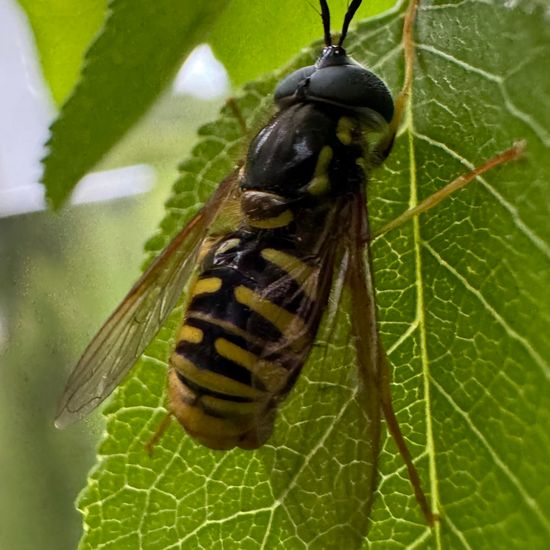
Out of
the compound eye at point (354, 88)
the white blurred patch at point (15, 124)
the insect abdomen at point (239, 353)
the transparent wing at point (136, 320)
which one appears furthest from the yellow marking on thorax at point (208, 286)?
the white blurred patch at point (15, 124)

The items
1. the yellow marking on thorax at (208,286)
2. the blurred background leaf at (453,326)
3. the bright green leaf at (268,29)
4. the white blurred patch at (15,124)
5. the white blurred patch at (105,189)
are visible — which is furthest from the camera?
the white blurred patch at (105,189)

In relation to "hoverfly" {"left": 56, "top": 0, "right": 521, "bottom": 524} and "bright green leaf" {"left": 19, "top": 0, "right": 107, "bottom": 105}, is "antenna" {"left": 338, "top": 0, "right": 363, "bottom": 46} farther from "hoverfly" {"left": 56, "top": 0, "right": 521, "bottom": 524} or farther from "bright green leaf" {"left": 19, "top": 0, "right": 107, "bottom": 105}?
"bright green leaf" {"left": 19, "top": 0, "right": 107, "bottom": 105}

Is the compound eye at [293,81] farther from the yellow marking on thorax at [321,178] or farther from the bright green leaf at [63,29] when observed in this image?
the bright green leaf at [63,29]

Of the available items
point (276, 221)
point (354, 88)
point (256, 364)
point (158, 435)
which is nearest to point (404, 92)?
point (354, 88)

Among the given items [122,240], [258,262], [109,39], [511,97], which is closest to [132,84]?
[109,39]

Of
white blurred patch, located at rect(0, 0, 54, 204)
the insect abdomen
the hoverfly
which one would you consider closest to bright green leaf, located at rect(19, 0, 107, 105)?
the hoverfly

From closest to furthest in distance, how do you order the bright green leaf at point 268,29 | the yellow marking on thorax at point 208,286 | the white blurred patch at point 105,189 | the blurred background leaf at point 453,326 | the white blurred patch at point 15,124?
the blurred background leaf at point 453,326 → the yellow marking on thorax at point 208,286 → the bright green leaf at point 268,29 → the white blurred patch at point 15,124 → the white blurred patch at point 105,189

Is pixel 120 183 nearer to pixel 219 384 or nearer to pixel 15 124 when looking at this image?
pixel 15 124

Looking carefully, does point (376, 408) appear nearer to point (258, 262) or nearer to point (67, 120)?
point (258, 262)
